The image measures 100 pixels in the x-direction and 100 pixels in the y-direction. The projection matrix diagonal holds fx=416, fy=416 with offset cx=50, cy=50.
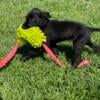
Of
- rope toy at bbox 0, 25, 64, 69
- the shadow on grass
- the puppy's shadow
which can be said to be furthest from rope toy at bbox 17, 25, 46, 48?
the puppy's shadow

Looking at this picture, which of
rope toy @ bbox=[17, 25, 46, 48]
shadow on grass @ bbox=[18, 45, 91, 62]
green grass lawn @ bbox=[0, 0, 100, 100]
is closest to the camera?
green grass lawn @ bbox=[0, 0, 100, 100]

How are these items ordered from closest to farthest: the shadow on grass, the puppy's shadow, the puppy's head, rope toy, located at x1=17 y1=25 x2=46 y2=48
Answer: rope toy, located at x1=17 y1=25 x2=46 y2=48
the puppy's head
the shadow on grass
the puppy's shadow

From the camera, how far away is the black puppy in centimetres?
770

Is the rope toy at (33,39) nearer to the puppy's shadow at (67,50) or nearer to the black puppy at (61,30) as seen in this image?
the black puppy at (61,30)

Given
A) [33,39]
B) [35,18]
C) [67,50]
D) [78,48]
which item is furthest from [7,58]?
[67,50]

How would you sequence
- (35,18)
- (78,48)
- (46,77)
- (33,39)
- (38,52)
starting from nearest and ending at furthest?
(46,77)
(33,39)
(35,18)
(78,48)
(38,52)

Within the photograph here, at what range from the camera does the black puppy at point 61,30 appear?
770 centimetres

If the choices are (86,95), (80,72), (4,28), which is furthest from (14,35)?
(86,95)

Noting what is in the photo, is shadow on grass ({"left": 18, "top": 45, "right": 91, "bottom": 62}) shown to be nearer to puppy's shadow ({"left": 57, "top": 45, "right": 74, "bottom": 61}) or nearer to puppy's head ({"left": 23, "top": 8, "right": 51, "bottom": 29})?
puppy's shadow ({"left": 57, "top": 45, "right": 74, "bottom": 61})

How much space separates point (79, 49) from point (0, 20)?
3583 mm

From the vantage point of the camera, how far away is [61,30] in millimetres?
7836

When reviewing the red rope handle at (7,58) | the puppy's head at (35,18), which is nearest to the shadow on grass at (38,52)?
the red rope handle at (7,58)

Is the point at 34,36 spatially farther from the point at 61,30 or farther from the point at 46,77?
the point at 46,77

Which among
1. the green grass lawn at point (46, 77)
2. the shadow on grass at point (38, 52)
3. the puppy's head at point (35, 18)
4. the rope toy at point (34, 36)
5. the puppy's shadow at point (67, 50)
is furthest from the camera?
the puppy's shadow at point (67, 50)
